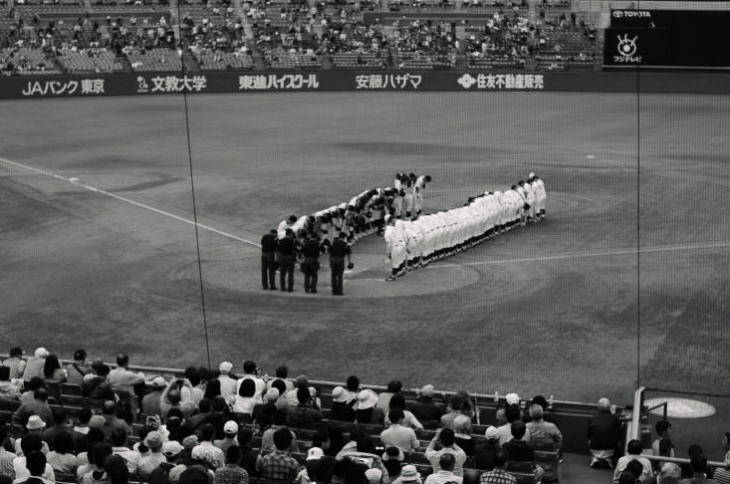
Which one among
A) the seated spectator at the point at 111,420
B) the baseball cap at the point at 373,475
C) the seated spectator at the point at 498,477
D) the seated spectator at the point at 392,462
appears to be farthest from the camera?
the seated spectator at the point at 111,420

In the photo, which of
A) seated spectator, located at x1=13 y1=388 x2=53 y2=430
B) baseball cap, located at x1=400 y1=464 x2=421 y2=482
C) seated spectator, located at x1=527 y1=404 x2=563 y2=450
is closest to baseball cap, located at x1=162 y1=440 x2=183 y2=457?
seated spectator, located at x1=13 y1=388 x2=53 y2=430

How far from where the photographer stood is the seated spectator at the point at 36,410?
13742 millimetres

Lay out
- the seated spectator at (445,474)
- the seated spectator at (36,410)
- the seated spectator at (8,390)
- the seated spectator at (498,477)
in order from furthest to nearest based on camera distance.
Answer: the seated spectator at (8,390) < the seated spectator at (36,410) < the seated spectator at (445,474) < the seated spectator at (498,477)

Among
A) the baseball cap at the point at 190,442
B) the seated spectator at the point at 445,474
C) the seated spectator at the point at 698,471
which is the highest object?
the baseball cap at the point at 190,442

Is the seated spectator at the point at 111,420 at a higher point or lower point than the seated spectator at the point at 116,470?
lower

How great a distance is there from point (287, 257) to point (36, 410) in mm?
11063

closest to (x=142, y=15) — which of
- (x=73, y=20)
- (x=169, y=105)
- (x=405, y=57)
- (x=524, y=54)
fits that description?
(x=73, y=20)

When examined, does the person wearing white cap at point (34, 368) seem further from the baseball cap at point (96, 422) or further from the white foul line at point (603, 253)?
the white foul line at point (603, 253)

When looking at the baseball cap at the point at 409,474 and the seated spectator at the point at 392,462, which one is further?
the seated spectator at the point at 392,462

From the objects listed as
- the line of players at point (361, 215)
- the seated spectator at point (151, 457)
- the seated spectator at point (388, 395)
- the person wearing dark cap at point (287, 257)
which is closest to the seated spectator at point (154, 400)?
the seated spectator at point (151, 457)

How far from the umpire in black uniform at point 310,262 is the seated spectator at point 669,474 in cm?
1297

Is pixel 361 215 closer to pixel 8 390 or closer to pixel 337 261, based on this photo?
pixel 337 261

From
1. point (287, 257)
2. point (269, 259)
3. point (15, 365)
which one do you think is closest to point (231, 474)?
point (15, 365)

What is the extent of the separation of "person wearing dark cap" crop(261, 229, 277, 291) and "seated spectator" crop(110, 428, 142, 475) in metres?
12.2
